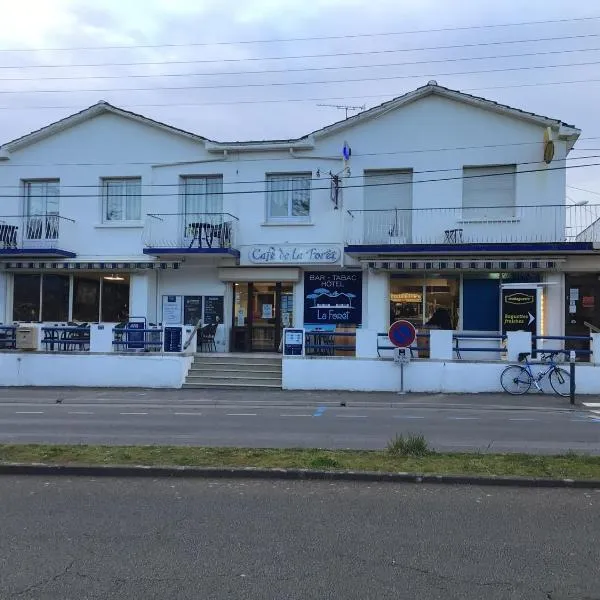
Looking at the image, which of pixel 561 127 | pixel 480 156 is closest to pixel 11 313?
pixel 480 156

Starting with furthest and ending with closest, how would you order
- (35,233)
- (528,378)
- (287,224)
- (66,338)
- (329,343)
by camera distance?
(35,233) → (287,224) → (66,338) → (329,343) → (528,378)

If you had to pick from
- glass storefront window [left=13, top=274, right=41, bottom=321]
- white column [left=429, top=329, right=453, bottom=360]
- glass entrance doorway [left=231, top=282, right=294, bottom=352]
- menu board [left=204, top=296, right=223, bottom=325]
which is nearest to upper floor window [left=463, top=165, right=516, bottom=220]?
white column [left=429, top=329, right=453, bottom=360]

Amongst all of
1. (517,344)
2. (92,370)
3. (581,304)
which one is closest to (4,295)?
(92,370)

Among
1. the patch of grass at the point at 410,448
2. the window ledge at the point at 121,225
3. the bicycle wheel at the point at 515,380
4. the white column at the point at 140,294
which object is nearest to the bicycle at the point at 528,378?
the bicycle wheel at the point at 515,380

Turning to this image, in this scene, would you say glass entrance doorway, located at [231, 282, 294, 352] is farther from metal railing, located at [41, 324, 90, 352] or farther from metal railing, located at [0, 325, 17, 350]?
metal railing, located at [0, 325, 17, 350]

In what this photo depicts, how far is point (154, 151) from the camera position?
74.1ft

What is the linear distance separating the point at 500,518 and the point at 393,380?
39.4 ft

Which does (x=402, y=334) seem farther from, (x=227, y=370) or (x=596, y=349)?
(x=227, y=370)

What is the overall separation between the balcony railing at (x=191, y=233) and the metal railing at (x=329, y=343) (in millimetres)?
4091

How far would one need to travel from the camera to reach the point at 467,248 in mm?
18969

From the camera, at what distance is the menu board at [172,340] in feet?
62.0

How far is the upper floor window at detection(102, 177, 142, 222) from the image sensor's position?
22.6 metres

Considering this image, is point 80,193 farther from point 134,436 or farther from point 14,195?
point 134,436

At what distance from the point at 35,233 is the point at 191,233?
230 inches
